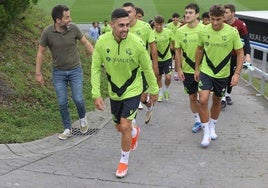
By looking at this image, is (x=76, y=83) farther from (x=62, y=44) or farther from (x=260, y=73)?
(x=260, y=73)

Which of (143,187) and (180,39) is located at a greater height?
(180,39)

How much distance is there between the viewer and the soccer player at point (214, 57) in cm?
675

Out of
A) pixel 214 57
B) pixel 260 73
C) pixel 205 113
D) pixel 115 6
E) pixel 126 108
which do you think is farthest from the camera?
pixel 115 6

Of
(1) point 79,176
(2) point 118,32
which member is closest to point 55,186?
(1) point 79,176

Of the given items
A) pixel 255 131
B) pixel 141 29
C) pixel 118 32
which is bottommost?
pixel 255 131

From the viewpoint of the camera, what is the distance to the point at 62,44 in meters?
7.01

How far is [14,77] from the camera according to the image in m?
8.93

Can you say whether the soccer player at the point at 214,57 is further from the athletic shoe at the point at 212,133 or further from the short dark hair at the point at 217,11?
the athletic shoe at the point at 212,133

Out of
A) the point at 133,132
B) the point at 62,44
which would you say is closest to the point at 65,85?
the point at 62,44

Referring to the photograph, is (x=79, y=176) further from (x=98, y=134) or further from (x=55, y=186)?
(x=98, y=134)

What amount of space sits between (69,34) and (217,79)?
2.27m

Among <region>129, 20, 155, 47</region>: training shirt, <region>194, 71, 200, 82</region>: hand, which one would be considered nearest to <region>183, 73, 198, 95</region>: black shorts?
<region>194, 71, 200, 82</region>: hand

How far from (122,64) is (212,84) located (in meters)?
1.87

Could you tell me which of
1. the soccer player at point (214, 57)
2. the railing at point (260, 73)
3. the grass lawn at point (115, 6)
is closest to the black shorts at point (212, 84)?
the soccer player at point (214, 57)
